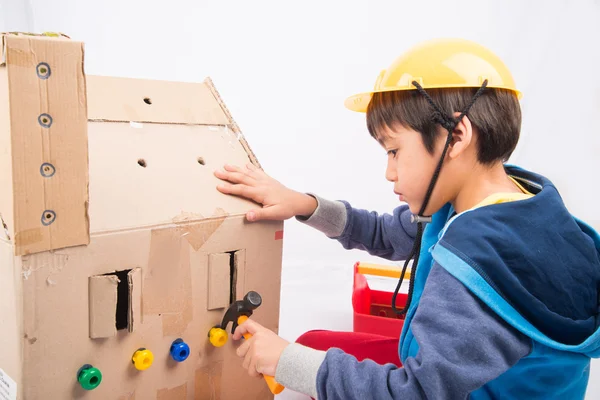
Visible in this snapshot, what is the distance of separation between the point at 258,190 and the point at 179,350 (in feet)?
0.92

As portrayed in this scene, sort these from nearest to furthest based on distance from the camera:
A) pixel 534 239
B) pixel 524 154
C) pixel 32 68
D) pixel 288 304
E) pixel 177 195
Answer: pixel 32 68 → pixel 534 239 → pixel 177 195 → pixel 288 304 → pixel 524 154

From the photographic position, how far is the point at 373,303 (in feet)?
4.70

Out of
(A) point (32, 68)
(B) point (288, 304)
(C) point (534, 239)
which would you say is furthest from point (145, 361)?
(B) point (288, 304)

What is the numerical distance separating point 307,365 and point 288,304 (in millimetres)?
894

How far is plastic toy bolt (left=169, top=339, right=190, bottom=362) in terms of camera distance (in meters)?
0.80

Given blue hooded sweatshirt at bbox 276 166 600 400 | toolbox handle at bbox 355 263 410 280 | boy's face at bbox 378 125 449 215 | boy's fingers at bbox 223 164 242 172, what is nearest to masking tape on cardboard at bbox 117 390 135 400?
blue hooded sweatshirt at bbox 276 166 600 400

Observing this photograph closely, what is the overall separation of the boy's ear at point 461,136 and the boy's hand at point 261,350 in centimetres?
35

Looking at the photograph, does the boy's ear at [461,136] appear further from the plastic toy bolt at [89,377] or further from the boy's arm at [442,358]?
the plastic toy bolt at [89,377]

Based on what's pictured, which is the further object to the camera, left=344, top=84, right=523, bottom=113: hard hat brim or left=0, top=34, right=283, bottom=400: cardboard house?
left=344, top=84, right=523, bottom=113: hard hat brim

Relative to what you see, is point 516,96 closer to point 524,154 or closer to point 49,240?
point 49,240

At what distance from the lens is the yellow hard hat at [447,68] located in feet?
2.52

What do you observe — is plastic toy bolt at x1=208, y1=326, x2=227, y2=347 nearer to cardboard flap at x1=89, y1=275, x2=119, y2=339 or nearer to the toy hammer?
the toy hammer

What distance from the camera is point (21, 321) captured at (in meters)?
0.64

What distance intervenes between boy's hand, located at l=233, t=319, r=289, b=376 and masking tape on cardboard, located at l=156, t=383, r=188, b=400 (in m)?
0.11
